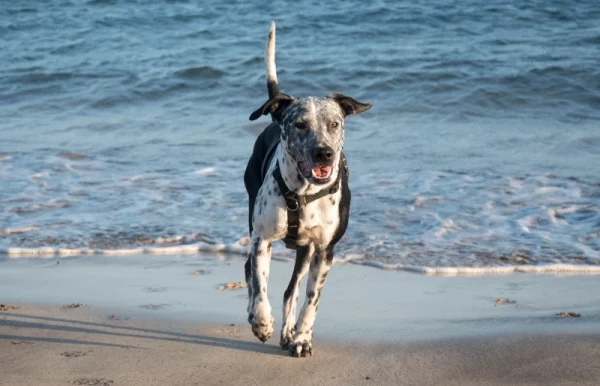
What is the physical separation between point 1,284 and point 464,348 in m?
3.27

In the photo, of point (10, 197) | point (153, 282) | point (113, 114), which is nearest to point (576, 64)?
point (113, 114)

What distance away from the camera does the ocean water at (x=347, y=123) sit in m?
8.11

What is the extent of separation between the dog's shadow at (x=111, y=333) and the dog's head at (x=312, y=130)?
0.97 metres

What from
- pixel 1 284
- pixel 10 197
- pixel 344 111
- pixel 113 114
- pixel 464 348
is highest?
pixel 344 111

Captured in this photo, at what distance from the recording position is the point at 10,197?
940 cm

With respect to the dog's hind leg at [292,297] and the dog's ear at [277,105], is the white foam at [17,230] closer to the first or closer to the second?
the dog's hind leg at [292,297]

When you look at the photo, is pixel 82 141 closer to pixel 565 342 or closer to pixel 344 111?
pixel 344 111

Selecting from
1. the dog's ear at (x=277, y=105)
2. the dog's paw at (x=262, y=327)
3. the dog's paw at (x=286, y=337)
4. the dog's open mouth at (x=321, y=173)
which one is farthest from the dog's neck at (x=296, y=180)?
the dog's paw at (x=286, y=337)

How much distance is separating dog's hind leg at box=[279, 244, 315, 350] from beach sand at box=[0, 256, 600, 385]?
0.09m

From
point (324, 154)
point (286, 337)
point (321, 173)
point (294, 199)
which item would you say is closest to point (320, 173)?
point (321, 173)

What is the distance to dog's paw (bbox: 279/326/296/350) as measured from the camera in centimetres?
534

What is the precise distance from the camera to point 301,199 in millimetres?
5117

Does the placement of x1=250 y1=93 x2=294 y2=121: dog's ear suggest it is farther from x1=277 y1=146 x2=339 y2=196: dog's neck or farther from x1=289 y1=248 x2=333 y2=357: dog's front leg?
x1=289 y1=248 x2=333 y2=357: dog's front leg

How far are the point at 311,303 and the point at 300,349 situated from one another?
30 cm
